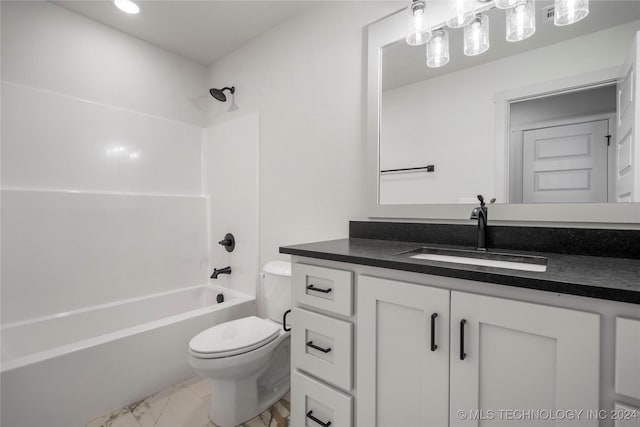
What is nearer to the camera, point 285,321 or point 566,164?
point 566,164

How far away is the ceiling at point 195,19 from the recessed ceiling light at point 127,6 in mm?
37

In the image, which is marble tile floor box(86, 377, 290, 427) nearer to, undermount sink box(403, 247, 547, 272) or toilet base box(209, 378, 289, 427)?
toilet base box(209, 378, 289, 427)

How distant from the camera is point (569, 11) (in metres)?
1.08

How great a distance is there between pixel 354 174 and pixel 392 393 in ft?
3.53

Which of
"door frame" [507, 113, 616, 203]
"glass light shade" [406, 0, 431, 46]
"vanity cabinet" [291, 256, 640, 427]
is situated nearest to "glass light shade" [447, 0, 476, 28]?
"glass light shade" [406, 0, 431, 46]

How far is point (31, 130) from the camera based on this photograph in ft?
5.78

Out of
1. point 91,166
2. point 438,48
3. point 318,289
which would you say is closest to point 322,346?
point 318,289

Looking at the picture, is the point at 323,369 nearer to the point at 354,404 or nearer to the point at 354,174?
the point at 354,404

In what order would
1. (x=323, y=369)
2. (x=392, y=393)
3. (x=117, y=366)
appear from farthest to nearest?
1. (x=117, y=366)
2. (x=323, y=369)
3. (x=392, y=393)

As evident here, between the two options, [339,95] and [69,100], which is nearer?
[339,95]

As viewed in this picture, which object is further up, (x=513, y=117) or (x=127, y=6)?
(x=127, y=6)

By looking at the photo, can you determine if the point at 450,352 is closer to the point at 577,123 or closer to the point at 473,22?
the point at 577,123

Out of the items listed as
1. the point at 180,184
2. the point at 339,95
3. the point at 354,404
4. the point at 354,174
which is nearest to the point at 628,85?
the point at 354,174

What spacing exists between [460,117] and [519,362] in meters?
1.03
